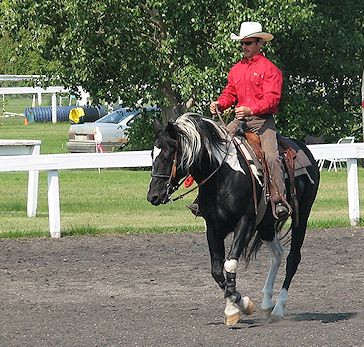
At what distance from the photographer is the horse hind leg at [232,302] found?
9.41m

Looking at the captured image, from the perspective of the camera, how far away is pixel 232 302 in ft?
31.1

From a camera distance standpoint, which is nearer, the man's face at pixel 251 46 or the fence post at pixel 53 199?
the man's face at pixel 251 46

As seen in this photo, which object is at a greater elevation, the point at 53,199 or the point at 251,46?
the point at 251,46

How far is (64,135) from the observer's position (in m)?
45.9

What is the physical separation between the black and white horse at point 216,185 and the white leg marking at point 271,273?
1 centimetres

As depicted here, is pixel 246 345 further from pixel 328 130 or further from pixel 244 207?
pixel 328 130

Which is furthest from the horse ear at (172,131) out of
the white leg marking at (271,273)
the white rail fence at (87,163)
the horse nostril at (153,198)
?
the white rail fence at (87,163)

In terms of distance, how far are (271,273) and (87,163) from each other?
20.1 feet

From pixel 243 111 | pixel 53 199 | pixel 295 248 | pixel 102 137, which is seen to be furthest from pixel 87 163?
pixel 102 137

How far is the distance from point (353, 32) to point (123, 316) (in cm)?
2027

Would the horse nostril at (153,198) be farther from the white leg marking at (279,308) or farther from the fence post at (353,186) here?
the fence post at (353,186)

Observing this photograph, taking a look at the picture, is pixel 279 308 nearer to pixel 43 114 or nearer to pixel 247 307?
pixel 247 307

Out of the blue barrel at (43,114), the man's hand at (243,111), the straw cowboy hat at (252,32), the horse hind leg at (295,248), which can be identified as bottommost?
the blue barrel at (43,114)

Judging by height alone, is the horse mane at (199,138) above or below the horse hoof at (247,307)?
above
